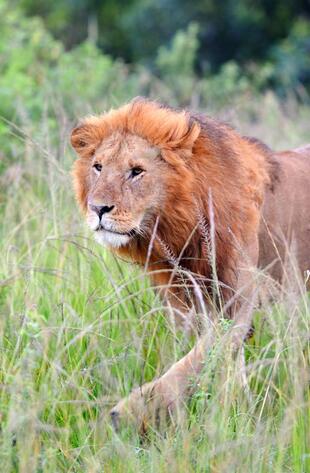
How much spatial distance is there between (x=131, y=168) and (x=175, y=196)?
21 centimetres

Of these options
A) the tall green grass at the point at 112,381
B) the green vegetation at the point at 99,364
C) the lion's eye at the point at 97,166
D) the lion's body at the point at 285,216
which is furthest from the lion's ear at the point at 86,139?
the lion's body at the point at 285,216

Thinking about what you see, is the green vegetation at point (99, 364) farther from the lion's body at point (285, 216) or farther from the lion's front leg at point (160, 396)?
the lion's body at point (285, 216)

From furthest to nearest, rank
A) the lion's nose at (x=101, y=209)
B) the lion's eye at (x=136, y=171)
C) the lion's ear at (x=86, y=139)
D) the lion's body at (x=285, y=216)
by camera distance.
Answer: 1. the lion's body at (x=285, y=216)
2. the lion's ear at (x=86, y=139)
3. the lion's eye at (x=136, y=171)
4. the lion's nose at (x=101, y=209)

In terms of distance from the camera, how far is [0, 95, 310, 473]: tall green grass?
374 cm

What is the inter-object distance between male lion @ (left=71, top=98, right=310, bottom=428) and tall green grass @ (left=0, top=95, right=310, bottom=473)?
17 cm

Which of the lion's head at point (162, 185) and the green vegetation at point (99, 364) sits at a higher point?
the lion's head at point (162, 185)

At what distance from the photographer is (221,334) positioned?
4379mm

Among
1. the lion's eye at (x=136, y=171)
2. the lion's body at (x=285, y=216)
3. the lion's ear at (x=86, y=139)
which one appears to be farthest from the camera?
the lion's body at (x=285, y=216)

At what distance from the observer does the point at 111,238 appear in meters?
4.64

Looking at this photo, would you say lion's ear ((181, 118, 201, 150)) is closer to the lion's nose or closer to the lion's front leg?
the lion's nose

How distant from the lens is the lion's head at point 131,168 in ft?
15.2

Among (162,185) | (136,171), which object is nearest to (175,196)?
(162,185)

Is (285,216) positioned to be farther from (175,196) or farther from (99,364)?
(99,364)

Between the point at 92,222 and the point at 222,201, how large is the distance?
0.58 metres
